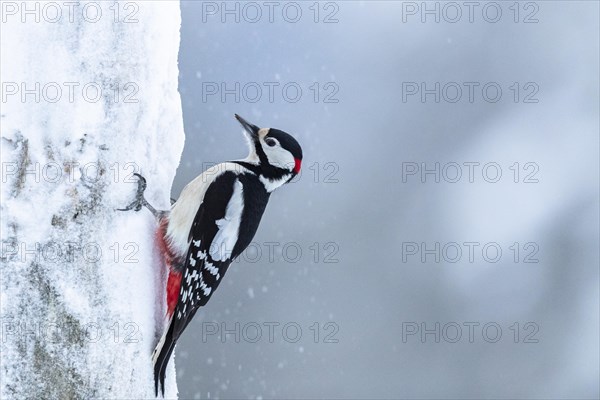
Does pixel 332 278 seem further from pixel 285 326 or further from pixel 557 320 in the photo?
pixel 557 320

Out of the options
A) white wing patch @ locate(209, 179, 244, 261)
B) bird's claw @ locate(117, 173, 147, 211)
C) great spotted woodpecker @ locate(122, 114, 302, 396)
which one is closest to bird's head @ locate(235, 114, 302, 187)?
great spotted woodpecker @ locate(122, 114, 302, 396)

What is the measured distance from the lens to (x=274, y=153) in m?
3.07

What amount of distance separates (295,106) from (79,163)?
9437mm

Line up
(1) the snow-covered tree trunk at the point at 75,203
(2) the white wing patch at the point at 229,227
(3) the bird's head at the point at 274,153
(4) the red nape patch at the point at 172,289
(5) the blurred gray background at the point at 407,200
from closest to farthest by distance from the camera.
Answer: (1) the snow-covered tree trunk at the point at 75,203 → (4) the red nape patch at the point at 172,289 → (2) the white wing patch at the point at 229,227 → (3) the bird's head at the point at 274,153 → (5) the blurred gray background at the point at 407,200

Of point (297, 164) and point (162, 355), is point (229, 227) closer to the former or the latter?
point (297, 164)

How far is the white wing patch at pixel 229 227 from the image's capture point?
9.32 ft

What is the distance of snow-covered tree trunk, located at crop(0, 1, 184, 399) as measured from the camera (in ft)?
7.16

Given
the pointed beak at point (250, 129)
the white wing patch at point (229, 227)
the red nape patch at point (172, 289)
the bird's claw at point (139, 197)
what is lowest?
the red nape patch at point (172, 289)

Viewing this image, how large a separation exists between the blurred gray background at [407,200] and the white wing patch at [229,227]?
7.13 m

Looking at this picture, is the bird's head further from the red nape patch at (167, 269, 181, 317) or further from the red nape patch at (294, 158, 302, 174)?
the red nape patch at (167, 269, 181, 317)

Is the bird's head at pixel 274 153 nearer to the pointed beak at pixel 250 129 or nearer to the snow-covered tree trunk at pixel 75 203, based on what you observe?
the pointed beak at pixel 250 129

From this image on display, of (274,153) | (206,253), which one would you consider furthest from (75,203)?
(274,153)

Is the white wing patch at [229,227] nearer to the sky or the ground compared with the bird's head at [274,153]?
nearer to the ground

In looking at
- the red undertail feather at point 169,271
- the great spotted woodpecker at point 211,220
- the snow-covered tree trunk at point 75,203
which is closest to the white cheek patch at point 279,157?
the great spotted woodpecker at point 211,220
